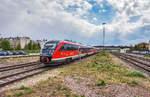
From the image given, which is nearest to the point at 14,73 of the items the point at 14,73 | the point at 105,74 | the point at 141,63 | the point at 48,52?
the point at 14,73

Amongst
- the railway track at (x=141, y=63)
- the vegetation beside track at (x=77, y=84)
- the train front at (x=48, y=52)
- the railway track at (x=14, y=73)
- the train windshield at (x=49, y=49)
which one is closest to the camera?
the vegetation beside track at (x=77, y=84)

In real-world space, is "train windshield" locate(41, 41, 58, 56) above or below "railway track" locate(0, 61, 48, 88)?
above

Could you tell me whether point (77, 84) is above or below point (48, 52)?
below

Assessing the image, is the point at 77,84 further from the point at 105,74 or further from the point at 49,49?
the point at 49,49

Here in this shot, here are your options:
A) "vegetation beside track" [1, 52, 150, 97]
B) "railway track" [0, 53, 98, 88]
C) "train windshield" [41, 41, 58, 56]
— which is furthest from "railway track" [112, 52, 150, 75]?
"railway track" [0, 53, 98, 88]

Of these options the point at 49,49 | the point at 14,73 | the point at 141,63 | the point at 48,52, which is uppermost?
the point at 49,49

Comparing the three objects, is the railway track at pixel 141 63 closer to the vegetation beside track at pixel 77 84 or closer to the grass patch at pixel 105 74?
the grass patch at pixel 105 74

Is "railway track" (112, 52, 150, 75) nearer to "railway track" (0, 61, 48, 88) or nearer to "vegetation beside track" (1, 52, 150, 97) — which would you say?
"vegetation beside track" (1, 52, 150, 97)

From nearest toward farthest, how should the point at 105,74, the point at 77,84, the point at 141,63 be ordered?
1. the point at 77,84
2. the point at 105,74
3. the point at 141,63

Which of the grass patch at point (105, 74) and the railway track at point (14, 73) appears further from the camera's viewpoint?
the railway track at point (14, 73)

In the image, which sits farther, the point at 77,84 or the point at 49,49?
the point at 49,49

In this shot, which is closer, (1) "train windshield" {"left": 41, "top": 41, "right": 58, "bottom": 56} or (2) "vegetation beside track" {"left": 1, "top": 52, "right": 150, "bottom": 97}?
(2) "vegetation beside track" {"left": 1, "top": 52, "right": 150, "bottom": 97}

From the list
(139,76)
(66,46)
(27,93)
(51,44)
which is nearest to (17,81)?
(27,93)

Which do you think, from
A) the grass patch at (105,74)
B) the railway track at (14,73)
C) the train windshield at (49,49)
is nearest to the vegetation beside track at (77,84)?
the grass patch at (105,74)
